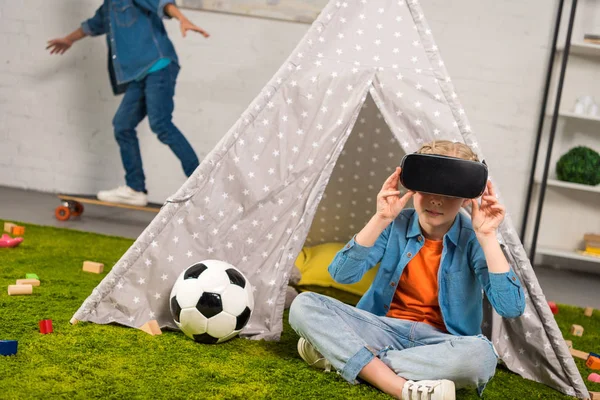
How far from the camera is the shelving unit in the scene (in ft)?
14.6

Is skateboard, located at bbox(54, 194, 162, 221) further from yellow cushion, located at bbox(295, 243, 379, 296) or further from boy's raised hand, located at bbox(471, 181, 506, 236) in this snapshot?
boy's raised hand, located at bbox(471, 181, 506, 236)

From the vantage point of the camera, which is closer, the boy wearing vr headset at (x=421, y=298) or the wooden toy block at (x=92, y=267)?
the boy wearing vr headset at (x=421, y=298)

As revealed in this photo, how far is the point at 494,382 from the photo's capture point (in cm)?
209

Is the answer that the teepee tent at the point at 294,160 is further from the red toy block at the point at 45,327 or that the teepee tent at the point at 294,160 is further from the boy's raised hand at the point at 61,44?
the boy's raised hand at the point at 61,44

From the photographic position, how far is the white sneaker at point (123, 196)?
4145mm

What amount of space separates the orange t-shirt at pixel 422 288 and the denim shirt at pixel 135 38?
8.30ft

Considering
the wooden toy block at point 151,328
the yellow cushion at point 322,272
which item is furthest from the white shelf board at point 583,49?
the wooden toy block at point 151,328

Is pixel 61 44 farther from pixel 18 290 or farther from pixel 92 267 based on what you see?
pixel 18 290

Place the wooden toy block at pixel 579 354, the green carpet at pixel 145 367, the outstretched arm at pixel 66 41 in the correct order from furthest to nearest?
the outstretched arm at pixel 66 41 → the wooden toy block at pixel 579 354 → the green carpet at pixel 145 367

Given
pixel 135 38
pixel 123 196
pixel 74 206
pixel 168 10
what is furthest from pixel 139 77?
pixel 74 206

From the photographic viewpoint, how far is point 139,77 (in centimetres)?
404

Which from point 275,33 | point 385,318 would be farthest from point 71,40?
point 385,318

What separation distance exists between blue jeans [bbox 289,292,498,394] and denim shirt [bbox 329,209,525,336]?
8 centimetres

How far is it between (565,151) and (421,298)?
2996 mm
